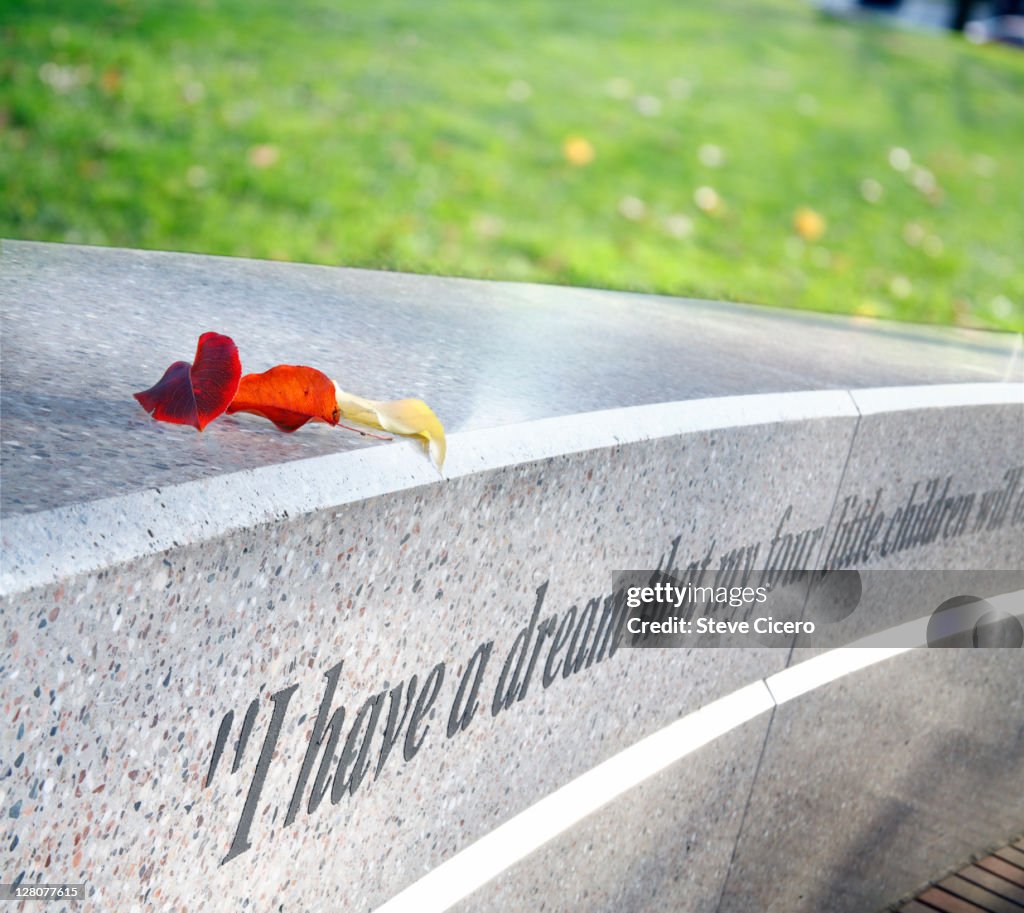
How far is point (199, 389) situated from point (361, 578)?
0.34m

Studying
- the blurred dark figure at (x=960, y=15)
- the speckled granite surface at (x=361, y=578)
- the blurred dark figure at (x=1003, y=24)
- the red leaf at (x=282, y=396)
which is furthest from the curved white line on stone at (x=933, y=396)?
the blurred dark figure at (x=1003, y=24)

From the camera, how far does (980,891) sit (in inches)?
141

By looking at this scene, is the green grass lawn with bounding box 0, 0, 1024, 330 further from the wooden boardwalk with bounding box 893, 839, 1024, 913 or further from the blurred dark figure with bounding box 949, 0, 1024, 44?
the blurred dark figure with bounding box 949, 0, 1024, 44

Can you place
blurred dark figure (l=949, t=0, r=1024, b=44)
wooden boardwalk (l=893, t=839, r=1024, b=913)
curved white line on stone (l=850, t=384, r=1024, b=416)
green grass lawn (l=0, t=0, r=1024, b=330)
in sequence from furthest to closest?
blurred dark figure (l=949, t=0, r=1024, b=44) < green grass lawn (l=0, t=0, r=1024, b=330) < wooden boardwalk (l=893, t=839, r=1024, b=913) < curved white line on stone (l=850, t=384, r=1024, b=416)

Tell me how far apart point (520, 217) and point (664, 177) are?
143cm

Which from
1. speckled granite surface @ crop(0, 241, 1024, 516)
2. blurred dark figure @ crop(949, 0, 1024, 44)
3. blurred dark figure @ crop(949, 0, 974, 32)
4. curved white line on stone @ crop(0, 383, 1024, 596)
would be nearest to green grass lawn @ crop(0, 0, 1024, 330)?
speckled granite surface @ crop(0, 241, 1024, 516)

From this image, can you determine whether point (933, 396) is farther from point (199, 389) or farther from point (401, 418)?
point (199, 389)

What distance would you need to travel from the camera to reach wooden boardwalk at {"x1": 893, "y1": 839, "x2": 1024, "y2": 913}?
3500 millimetres

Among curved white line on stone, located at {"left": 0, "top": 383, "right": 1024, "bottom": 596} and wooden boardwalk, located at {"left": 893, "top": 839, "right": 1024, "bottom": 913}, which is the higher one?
curved white line on stone, located at {"left": 0, "top": 383, "right": 1024, "bottom": 596}

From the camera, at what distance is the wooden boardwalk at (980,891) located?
350 cm

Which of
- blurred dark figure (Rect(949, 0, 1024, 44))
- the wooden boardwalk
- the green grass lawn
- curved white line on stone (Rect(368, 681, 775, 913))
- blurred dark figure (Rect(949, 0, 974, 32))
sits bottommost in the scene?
the wooden boardwalk

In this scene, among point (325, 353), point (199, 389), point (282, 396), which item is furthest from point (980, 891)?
point (199, 389)

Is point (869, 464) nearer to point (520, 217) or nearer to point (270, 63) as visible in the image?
point (520, 217)

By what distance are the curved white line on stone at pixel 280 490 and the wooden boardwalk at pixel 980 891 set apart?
5.73 ft
